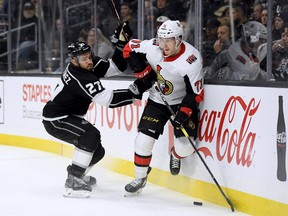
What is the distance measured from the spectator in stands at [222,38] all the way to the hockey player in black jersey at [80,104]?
0.67m

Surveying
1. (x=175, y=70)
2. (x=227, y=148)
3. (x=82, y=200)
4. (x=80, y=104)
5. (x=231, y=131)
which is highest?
(x=175, y=70)

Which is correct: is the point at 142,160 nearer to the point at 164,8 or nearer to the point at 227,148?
the point at 227,148

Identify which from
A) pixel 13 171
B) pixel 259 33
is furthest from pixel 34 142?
pixel 259 33

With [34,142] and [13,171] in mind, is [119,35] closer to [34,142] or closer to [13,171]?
[13,171]

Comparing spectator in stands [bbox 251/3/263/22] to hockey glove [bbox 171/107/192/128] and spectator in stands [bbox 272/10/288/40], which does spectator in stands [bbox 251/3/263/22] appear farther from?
hockey glove [bbox 171/107/192/128]

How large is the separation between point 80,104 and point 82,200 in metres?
0.71

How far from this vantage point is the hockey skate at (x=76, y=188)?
5004 mm

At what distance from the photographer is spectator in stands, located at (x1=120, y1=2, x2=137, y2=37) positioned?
20.4 ft

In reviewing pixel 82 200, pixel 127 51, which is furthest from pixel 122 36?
pixel 82 200

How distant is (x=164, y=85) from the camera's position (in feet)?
16.2

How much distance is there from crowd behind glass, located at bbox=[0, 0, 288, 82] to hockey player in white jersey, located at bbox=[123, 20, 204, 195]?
0.89ft

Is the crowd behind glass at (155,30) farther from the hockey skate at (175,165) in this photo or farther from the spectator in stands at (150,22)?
the hockey skate at (175,165)

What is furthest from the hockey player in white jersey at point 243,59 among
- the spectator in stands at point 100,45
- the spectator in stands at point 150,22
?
the spectator in stands at point 100,45

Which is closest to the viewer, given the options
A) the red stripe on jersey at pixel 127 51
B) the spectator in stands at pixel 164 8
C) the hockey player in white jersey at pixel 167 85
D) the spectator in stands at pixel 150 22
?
the hockey player in white jersey at pixel 167 85
